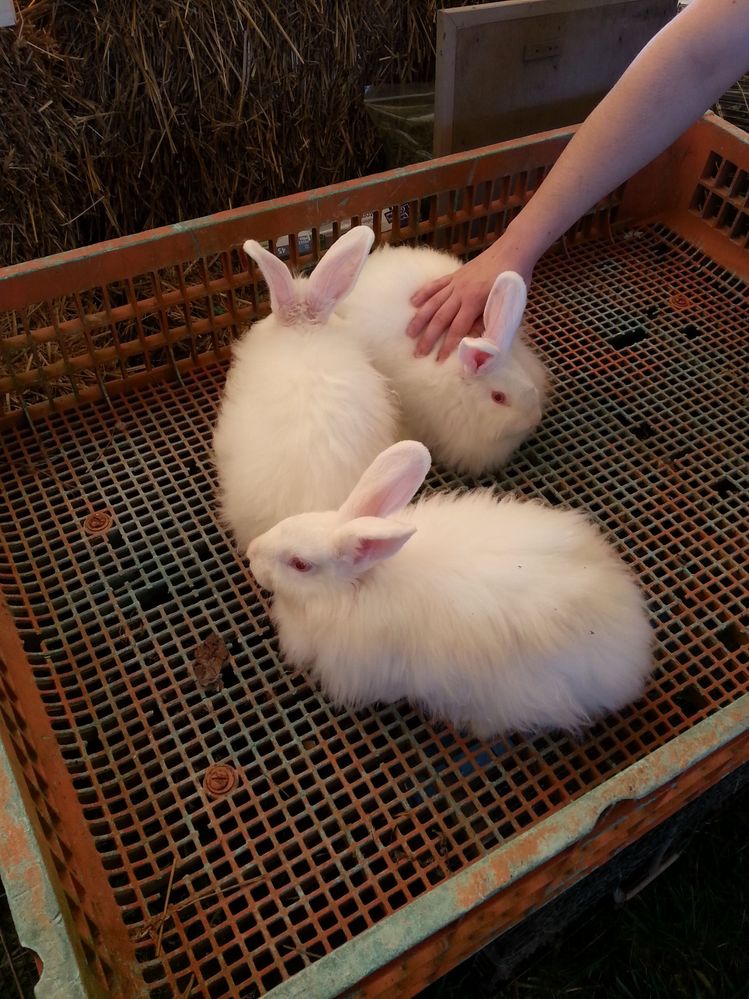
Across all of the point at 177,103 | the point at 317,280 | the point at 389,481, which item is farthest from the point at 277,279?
the point at 177,103

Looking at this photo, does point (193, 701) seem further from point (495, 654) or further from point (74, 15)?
point (74, 15)

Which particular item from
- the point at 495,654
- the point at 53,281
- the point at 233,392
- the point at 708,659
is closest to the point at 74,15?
the point at 53,281

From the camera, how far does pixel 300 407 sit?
1655 mm

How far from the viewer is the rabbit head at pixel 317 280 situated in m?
1.79

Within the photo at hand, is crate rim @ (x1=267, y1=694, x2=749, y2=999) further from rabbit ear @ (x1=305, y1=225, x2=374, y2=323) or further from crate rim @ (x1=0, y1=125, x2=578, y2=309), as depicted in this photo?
crate rim @ (x1=0, y1=125, x2=578, y2=309)

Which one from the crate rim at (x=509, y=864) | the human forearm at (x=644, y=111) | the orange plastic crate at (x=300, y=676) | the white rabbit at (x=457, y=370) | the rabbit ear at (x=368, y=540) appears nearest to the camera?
the crate rim at (x=509, y=864)

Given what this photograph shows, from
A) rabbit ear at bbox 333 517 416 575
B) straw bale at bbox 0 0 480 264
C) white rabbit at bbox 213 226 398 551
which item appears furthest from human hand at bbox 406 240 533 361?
straw bale at bbox 0 0 480 264

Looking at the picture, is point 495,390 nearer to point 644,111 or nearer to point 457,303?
point 457,303

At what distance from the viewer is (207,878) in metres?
1.43

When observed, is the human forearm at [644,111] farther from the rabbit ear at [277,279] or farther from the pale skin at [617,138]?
the rabbit ear at [277,279]

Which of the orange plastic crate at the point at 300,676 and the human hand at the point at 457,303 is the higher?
the human hand at the point at 457,303

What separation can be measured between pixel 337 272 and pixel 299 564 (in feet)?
2.37

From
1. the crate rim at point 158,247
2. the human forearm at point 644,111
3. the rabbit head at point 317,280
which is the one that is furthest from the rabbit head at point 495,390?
the crate rim at point 158,247

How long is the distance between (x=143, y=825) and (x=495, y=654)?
0.72m
